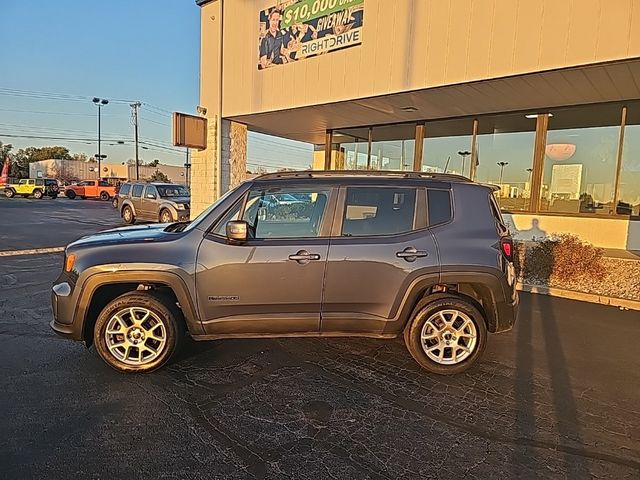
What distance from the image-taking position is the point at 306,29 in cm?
1145

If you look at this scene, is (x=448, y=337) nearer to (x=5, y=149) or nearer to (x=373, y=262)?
(x=373, y=262)

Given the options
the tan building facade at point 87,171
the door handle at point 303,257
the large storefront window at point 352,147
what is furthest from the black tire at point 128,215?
the tan building facade at point 87,171

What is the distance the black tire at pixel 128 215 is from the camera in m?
19.3

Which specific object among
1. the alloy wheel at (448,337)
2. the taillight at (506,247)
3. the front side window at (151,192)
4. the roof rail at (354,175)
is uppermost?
the roof rail at (354,175)

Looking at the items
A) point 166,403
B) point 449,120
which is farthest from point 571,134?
point 166,403

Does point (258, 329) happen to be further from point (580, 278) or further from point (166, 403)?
point (580, 278)

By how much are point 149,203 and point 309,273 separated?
1608cm

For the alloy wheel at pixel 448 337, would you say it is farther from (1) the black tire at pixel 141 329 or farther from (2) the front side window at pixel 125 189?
(2) the front side window at pixel 125 189

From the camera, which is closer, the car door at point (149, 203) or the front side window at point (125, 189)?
the car door at point (149, 203)

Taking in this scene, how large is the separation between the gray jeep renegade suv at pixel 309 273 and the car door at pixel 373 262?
1 centimetres

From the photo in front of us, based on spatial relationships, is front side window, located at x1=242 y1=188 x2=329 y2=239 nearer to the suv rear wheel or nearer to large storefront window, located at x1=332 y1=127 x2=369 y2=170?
large storefront window, located at x1=332 y1=127 x2=369 y2=170

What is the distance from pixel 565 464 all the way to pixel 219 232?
10.3 ft

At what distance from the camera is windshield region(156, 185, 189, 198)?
1828cm

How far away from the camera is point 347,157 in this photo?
51.2 feet
